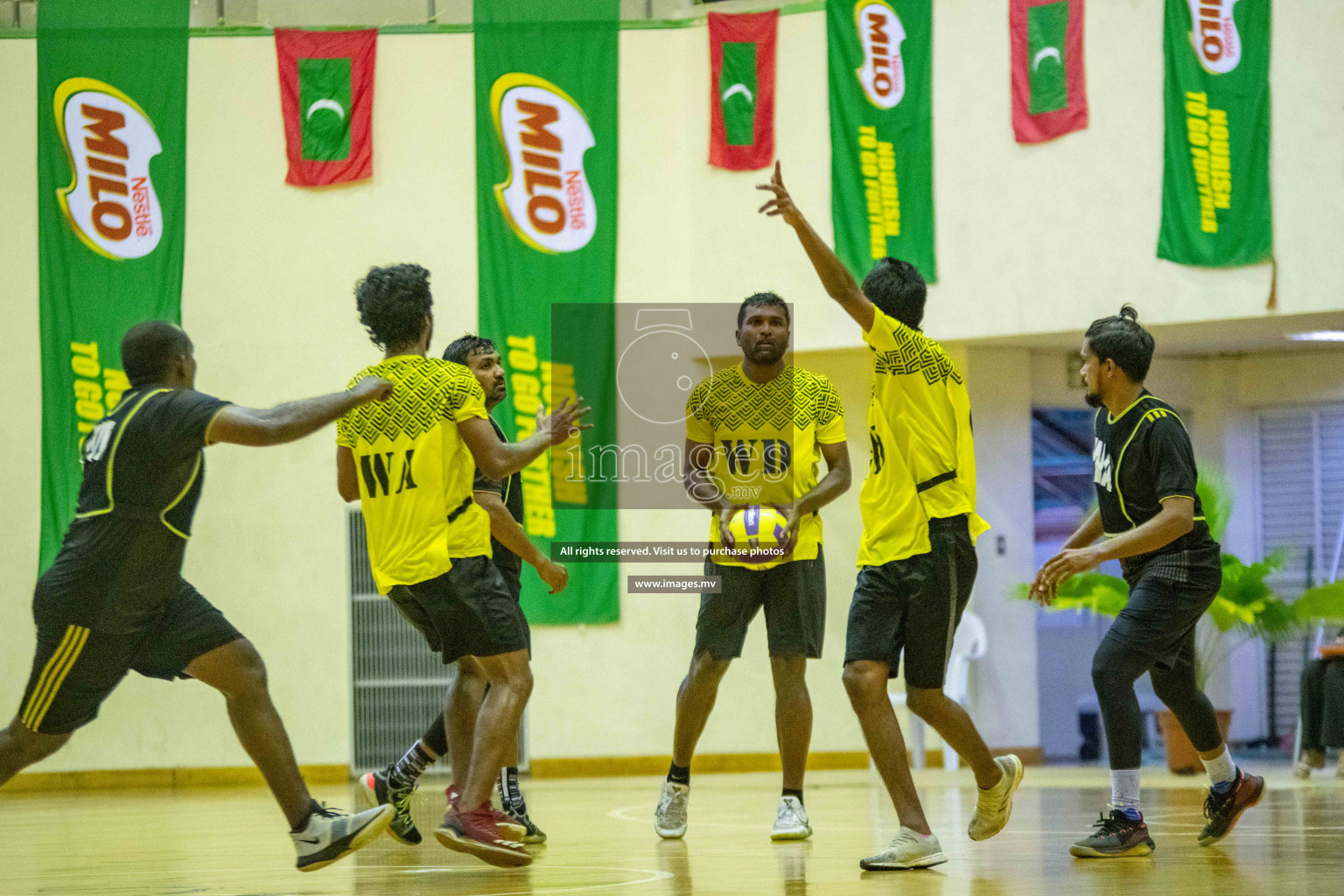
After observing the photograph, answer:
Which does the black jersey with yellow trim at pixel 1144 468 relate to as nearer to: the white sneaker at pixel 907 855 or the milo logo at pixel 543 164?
the white sneaker at pixel 907 855

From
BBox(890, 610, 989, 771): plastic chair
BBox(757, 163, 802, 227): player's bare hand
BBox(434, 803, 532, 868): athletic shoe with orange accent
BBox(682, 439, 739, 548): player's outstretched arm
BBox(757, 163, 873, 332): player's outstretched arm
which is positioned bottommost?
BBox(890, 610, 989, 771): plastic chair

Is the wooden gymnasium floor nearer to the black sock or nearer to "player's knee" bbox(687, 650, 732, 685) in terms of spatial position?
the black sock

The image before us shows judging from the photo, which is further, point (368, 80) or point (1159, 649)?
point (368, 80)

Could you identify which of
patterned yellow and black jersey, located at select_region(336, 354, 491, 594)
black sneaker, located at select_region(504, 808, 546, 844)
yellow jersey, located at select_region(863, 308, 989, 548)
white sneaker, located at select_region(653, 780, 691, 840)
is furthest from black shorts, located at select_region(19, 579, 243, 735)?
yellow jersey, located at select_region(863, 308, 989, 548)

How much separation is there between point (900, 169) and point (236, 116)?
5407mm

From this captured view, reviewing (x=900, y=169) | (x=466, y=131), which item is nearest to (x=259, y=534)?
(x=466, y=131)

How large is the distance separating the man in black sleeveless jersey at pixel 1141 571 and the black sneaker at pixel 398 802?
241cm

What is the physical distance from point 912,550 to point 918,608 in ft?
0.64

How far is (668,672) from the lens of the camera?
452 inches

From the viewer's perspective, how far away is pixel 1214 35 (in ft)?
33.2

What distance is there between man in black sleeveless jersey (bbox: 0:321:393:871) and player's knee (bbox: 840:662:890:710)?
1524 mm

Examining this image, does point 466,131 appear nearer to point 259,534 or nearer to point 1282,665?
point 259,534

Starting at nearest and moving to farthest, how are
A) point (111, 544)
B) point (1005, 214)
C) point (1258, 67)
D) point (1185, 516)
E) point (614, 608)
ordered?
point (111, 544) < point (1185, 516) < point (1258, 67) < point (1005, 214) < point (614, 608)

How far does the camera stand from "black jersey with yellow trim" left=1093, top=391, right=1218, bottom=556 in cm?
486
